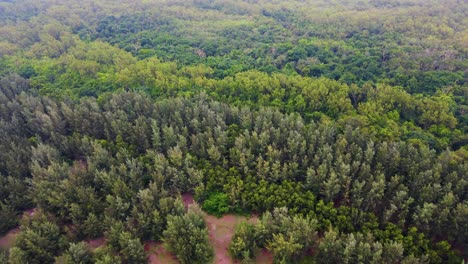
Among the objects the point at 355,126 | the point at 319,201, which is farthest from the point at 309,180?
the point at 355,126

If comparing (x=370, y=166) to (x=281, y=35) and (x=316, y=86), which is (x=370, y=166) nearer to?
(x=316, y=86)

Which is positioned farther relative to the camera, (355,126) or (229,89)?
(229,89)

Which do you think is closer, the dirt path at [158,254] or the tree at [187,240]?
the tree at [187,240]

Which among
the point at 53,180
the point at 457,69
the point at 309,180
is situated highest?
the point at 457,69

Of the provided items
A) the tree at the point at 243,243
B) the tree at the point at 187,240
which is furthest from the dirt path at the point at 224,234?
the tree at the point at 187,240

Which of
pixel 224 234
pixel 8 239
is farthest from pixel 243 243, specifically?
pixel 8 239

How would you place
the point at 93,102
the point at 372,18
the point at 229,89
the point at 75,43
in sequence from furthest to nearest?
the point at 372,18
the point at 75,43
the point at 229,89
the point at 93,102

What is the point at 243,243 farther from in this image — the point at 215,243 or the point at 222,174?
the point at 222,174

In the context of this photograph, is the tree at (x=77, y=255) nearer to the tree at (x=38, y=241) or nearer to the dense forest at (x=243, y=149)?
the dense forest at (x=243, y=149)
